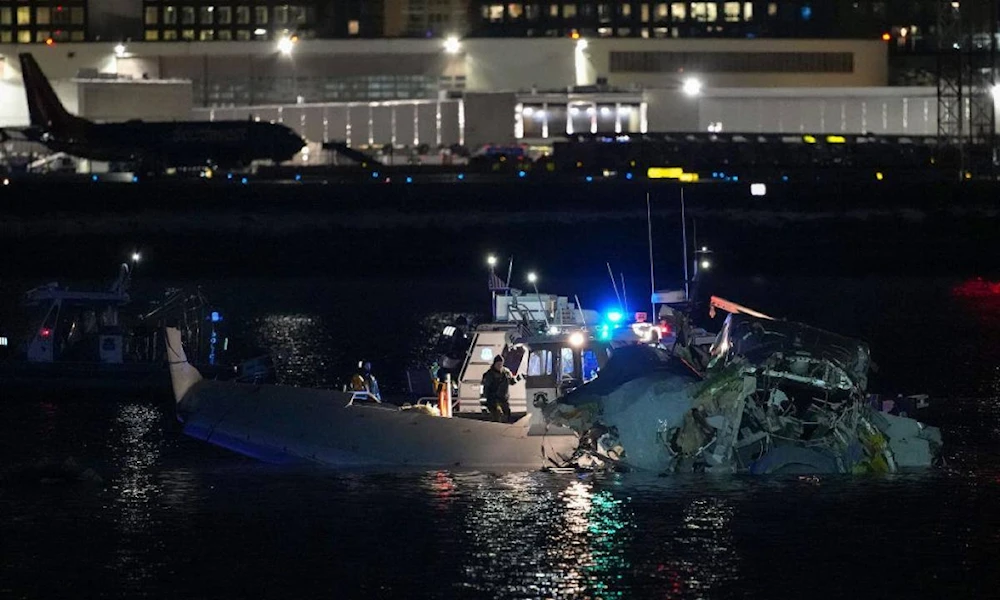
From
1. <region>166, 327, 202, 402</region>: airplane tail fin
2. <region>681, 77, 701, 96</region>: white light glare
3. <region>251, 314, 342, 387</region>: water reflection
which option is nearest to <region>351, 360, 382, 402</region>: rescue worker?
<region>166, 327, 202, 402</region>: airplane tail fin

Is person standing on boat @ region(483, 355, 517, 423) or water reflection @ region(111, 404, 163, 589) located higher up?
person standing on boat @ region(483, 355, 517, 423)

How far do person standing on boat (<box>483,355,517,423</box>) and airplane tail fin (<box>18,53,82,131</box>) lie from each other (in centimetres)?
10474

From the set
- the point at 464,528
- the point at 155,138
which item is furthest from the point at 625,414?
the point at 155,138

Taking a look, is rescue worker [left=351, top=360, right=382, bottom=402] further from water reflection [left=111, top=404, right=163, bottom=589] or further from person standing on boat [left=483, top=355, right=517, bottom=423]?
water reflection [left=111, top=404, right=163, bottom=589]

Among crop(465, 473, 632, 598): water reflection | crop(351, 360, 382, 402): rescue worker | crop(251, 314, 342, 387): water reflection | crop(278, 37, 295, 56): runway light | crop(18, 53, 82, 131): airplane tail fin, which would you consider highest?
crop(278, 37, 295, 56): runway light

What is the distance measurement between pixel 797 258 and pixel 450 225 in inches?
824

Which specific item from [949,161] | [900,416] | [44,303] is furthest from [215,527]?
[949,161]

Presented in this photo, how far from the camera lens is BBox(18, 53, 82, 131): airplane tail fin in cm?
13738

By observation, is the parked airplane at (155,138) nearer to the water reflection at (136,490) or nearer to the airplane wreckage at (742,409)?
the water reflection at (136,490)

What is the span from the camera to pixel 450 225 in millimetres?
114188

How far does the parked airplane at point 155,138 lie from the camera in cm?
13538

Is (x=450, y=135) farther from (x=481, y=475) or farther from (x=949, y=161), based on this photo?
(x=481, y=475)

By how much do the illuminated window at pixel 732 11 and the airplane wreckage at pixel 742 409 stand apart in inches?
6085

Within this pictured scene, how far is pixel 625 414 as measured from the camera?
3650cm
